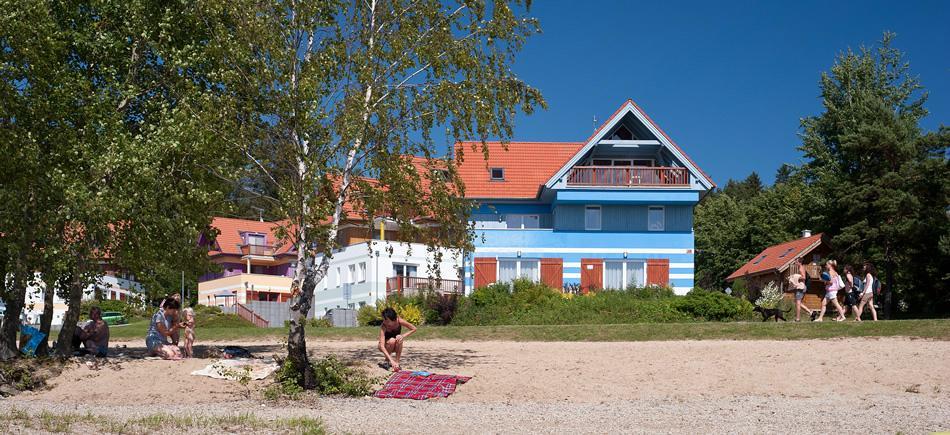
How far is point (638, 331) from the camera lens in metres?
25.8

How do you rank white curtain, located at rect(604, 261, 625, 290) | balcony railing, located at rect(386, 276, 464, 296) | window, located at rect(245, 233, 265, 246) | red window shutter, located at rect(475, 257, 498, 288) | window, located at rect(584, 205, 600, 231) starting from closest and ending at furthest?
balcony railing, located at rect(386, 276, 464, 296) → red window shutter, located at rect(475, 257, 498, 288) → white curtain, located at rect(604, 261, 625, 290) → window, located at rect(584, 205, 600, 231) → window, located at rect(245, 233, 265, 246)

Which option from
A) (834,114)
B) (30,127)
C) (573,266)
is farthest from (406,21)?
(834,114)

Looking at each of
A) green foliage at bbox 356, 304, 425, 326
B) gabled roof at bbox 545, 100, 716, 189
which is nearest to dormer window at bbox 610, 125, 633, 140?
gabled roof at bbox 545, 100, 716, 189

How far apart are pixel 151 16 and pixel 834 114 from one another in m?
51.4

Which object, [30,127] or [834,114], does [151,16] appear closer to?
[30,127]

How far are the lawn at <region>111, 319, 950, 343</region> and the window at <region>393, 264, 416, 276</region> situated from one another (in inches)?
844

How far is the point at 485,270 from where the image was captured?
45688 mm

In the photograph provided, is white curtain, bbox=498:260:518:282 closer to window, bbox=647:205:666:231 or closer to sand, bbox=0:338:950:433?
window, bbox=647:205:666:231

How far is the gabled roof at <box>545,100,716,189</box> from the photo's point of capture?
44531 mm

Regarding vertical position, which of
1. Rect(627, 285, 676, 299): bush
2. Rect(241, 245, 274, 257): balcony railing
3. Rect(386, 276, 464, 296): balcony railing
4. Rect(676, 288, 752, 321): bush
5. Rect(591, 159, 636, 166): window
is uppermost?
Rect(591, 159, 636, 166): window

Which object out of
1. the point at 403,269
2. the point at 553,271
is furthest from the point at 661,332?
the point at 403,269

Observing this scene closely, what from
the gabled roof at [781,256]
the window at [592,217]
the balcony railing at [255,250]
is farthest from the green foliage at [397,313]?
the balcony railing at [255,250]

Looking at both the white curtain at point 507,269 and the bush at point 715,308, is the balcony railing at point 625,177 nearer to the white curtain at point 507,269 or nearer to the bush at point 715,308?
the white curtain at point 507,269

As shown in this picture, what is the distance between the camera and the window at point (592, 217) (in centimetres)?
4666
